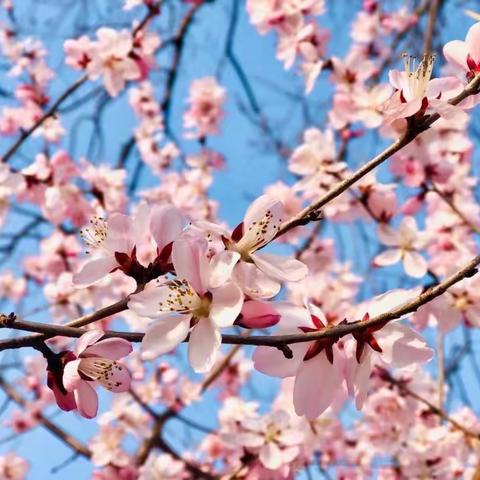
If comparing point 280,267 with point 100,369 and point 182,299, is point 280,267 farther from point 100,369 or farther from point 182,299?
point 100,369

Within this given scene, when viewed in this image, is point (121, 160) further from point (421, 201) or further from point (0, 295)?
point (421, 201)

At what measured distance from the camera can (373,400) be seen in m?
2.71

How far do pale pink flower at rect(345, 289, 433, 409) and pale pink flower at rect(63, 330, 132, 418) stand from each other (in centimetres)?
32

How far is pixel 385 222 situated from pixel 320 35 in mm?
963

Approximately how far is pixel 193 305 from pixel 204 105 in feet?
11.9

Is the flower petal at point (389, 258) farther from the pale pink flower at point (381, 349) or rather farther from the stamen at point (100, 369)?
the stamen at point (100, 369)

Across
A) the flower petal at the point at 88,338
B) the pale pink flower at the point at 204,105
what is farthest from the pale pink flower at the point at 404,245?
the pale pink flower at the point at 204,105

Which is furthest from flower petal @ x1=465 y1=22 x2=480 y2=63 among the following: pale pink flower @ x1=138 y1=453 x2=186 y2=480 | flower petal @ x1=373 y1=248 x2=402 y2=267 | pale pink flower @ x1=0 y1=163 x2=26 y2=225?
pale pink flower @ x1=138 y1=453 x2=186 y2=480

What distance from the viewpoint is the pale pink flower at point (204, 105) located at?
438cm

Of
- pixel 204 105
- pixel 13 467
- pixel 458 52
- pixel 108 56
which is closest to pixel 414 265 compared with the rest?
pixel 458 52

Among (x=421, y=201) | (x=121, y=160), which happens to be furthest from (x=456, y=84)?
(x=121, y=160)

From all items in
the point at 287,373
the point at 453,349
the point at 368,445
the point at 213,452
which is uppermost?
the point at 453,349

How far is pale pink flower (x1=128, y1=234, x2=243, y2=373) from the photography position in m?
0.85

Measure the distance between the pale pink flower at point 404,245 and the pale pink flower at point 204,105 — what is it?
242cm
